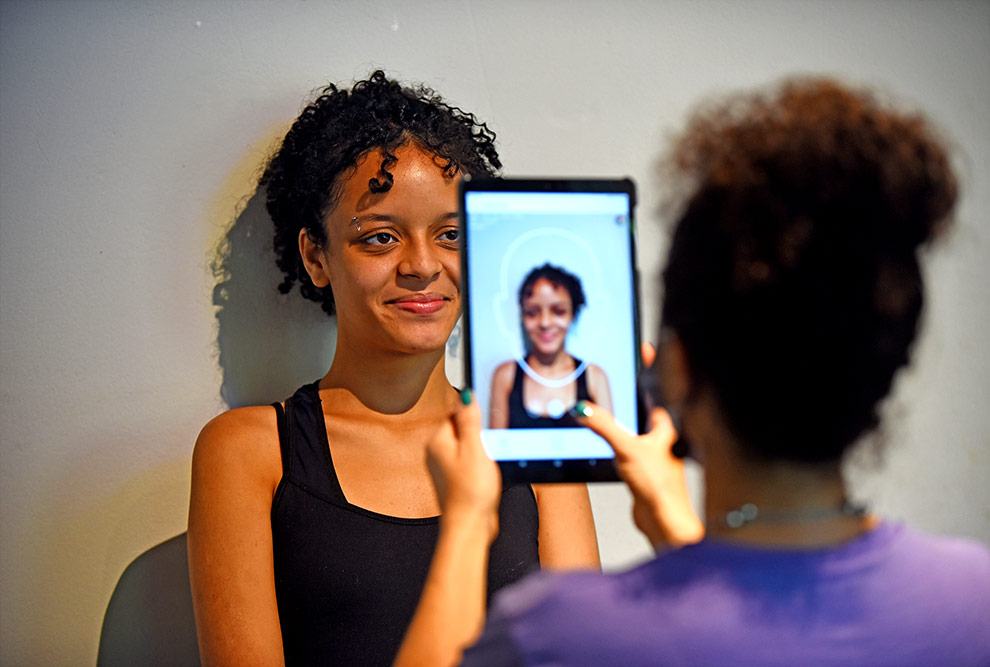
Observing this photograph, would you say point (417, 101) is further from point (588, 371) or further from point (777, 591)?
point (777, 591)

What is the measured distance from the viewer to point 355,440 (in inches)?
43.0

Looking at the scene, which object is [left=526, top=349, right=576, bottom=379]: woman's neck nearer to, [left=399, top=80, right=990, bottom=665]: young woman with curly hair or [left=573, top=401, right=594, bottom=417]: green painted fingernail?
[left=573, top=401, right=594, bottom=417]: green painted fingernail

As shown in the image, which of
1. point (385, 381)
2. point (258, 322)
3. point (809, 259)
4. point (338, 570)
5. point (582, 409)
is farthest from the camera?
point (258, 322)

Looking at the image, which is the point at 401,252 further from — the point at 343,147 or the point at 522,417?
the point at 522,417

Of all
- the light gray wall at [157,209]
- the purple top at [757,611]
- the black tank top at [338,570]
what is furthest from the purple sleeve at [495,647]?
the light gray wall at [157,209]

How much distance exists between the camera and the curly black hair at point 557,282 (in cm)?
75

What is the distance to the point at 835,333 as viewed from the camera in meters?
0.52

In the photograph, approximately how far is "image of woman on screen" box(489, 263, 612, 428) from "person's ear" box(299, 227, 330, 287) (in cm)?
45

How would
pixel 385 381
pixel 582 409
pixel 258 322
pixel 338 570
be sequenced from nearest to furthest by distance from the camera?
pixel 582 409 → pixel 338 570 → pixel 385 381 → pixel 258 322

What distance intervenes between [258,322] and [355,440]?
10.1 inches

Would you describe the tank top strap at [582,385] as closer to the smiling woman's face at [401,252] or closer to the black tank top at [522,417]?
the black tank top at [522,417]

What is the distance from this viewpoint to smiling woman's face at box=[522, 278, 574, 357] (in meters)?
0.75

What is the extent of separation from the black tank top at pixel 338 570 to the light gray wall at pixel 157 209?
26 centimetres

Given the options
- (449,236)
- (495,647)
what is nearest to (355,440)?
(449,236)
